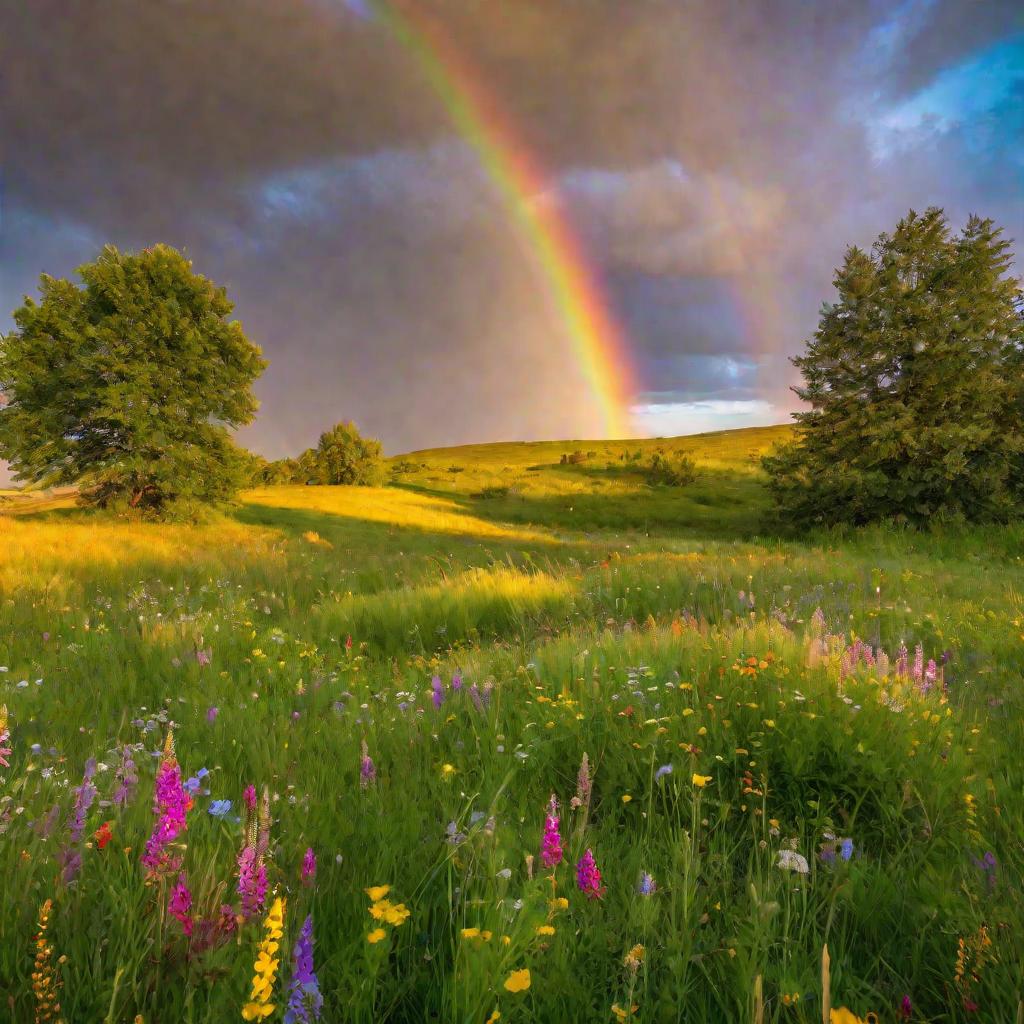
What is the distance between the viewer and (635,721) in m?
3.39

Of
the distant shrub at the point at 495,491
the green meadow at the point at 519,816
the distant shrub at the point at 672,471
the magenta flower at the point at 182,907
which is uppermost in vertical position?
the distant shrub at the point at 672,471

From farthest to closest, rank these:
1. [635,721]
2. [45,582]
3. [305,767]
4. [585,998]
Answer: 1. [45,582]
2. [635,721]
3. [305,767]
4. [585,998]

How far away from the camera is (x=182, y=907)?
62.7 inches

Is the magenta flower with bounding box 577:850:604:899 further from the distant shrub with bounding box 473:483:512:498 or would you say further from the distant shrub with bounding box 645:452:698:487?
the distant shrub with bounding box 645:452:698:487

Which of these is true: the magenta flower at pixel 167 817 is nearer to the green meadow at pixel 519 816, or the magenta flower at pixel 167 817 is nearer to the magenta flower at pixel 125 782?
the green meadow at pixel 519 816

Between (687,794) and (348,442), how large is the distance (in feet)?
195

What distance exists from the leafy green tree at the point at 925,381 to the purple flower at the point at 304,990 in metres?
25.9

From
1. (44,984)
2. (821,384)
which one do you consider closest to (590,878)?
(44,984)

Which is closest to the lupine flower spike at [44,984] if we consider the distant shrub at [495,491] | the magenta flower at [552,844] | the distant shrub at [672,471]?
the magenta flower at [552,844]

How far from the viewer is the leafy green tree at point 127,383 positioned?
21844mm

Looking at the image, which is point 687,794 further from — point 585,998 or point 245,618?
point 245,618

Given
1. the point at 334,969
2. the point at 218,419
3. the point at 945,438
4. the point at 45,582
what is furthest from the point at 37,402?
the point at 945,438

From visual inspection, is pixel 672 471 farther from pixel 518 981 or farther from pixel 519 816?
pixel 518 981

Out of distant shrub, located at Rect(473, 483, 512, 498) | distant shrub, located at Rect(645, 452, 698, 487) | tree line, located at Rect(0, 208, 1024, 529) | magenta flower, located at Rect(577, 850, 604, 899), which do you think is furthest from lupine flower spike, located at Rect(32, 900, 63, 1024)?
distant shrub, located at Rect(645, 452, 698, 487)
